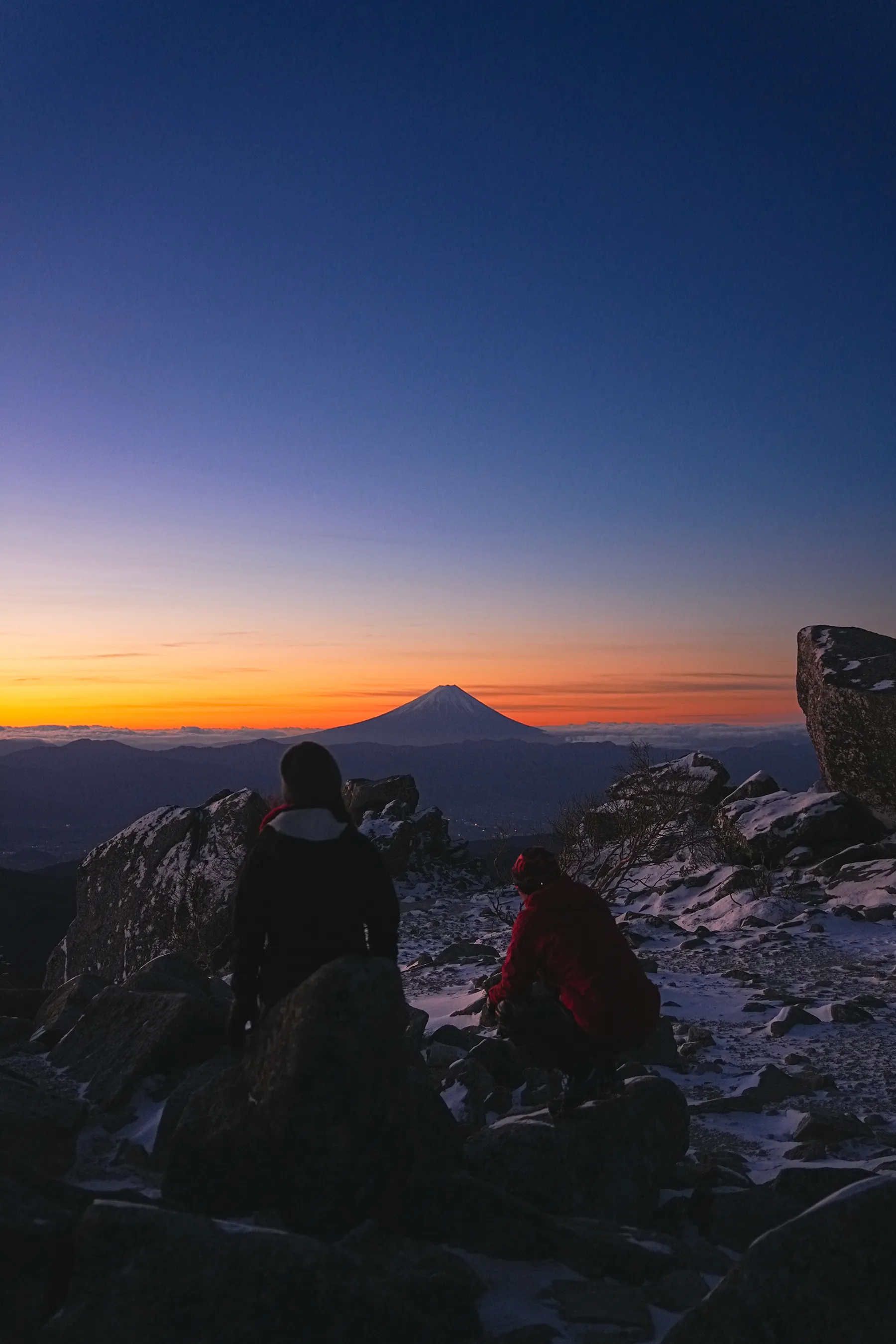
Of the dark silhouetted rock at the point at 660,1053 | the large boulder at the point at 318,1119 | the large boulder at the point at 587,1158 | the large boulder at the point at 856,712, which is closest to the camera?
the large boulder at the point at 318,1119

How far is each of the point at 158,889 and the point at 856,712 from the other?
14027 millimetres

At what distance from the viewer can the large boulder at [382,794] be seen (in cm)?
2669

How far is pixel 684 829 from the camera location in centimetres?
2342

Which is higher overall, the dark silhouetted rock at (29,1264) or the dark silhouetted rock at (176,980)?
the dark silhouetted rock at (29,1264)

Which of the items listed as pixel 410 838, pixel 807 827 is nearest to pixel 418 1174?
pixel 807 827

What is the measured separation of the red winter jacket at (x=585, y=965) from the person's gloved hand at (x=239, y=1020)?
1.70m

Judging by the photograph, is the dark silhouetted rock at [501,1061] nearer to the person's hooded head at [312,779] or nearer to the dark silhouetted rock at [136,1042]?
the dark silhouetted rock at [136,1042]

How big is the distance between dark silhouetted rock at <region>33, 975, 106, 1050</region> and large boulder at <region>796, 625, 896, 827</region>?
15482mm

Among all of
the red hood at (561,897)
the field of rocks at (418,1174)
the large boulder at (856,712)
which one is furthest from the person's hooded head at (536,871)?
the large boulder at (856,712)

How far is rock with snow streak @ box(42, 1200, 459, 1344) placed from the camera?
2.89 meters

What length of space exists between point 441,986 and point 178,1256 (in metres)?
7.76

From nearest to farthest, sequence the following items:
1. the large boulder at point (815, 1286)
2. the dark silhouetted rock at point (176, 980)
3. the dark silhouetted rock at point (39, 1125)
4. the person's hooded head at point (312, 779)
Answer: the large boulder at point (815, 1286) → the person's hooded head at point (312, 779) → the dark silhouetted rock at point (39, 1125) → the dark silhouetted rock at point (176, 980)

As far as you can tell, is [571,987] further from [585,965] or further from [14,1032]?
[14,1032]

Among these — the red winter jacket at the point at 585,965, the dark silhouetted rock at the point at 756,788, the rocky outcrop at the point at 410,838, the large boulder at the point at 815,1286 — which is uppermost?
the red winter jacket at the point at 585,965
